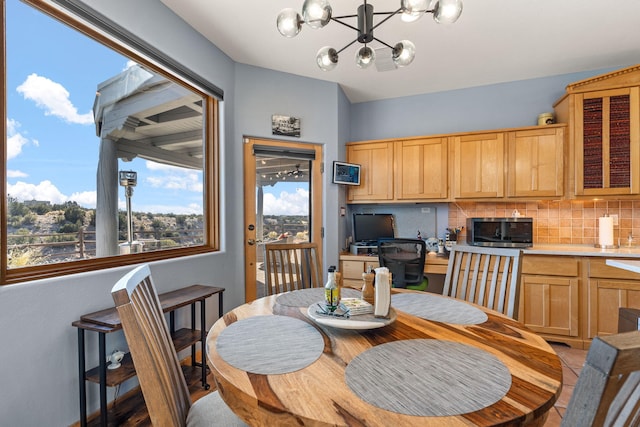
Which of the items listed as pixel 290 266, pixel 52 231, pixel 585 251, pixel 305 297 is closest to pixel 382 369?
pixel 305 297

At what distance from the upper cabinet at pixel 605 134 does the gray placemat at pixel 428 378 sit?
3.00 meters

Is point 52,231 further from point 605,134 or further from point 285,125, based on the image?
point 605,134

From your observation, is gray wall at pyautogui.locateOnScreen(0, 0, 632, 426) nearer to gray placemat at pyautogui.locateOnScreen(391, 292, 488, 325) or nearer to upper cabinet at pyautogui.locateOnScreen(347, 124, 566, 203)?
upper cabinet at pyautogui.locateOnScreen(347, 124, 566, 203)

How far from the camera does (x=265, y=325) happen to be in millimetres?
1189

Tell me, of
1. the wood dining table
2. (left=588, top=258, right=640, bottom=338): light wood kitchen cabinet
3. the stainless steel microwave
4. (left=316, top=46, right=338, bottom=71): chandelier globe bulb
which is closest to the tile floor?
(left=588, top=258, right=640, bottom=338): light wood kitchen cabinet

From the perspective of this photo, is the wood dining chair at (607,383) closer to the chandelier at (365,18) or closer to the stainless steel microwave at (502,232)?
the chandelier at (365,18)

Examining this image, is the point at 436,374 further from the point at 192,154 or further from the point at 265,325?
the point at 192,154

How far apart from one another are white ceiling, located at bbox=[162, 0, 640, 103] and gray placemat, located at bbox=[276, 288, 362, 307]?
203 centimetres

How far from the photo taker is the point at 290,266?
2.08m

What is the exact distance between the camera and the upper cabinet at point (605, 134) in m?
2.79

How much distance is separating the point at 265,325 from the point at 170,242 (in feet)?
5.41

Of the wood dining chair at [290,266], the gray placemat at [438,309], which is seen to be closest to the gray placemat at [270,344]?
the gray placemat at [438,309]

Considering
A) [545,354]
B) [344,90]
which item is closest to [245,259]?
[344,90]

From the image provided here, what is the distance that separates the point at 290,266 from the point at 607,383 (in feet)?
5.92
